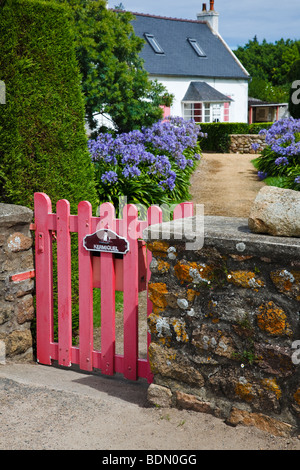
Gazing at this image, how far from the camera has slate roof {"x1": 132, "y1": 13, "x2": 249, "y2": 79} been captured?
2892 centimetres

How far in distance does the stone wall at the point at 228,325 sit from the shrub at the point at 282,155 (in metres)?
8.30

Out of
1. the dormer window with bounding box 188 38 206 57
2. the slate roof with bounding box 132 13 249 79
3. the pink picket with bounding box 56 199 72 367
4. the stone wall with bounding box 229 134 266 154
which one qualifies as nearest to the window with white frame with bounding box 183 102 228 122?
the slate roof with bounding box 132 13 249 79

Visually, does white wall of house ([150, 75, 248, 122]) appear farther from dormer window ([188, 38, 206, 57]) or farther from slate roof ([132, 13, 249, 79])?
dormer window ([188, 38, 206, 57])

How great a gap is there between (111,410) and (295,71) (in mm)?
25771

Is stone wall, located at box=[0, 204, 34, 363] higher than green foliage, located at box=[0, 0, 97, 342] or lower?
lower

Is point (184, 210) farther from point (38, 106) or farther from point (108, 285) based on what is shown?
point (38, 106)

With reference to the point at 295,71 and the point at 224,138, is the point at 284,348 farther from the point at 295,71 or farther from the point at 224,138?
the point at 295,71

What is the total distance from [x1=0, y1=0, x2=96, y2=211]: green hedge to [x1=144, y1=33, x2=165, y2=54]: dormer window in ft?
85.3

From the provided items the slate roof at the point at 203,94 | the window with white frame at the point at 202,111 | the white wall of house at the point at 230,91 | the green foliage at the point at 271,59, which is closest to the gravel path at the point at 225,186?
the slate roof at the point at 203,94

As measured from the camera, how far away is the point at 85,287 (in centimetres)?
394

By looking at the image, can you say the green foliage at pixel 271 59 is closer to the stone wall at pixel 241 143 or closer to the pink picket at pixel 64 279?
the stone wall at pixel 241 143

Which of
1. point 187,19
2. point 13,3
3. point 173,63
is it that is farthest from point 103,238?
point 187,19

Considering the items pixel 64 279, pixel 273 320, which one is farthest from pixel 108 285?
pixel 273 320

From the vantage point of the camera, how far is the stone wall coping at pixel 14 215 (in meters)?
4.04
